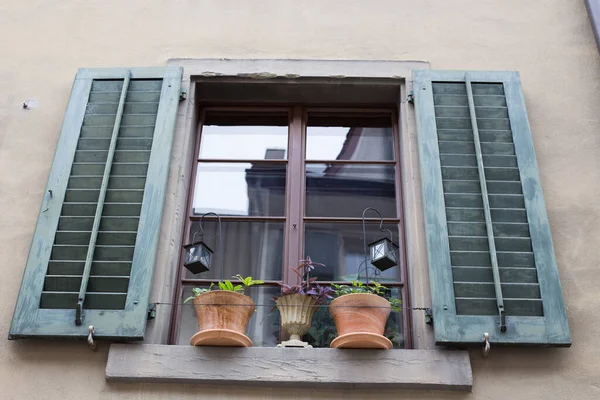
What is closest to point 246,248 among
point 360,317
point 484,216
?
point 360,317

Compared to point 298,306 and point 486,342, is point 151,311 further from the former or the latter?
point 486,342

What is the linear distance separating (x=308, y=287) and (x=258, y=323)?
34 centimetres

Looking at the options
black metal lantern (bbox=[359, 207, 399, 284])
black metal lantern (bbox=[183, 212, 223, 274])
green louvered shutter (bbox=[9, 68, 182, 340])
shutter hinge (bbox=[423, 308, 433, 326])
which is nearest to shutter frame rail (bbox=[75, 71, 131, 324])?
green louvered shutter (bbox=[9, 68, 182, 340])

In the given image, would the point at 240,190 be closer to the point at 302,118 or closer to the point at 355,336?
the point at 302,118

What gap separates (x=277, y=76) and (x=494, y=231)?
5.62 ft

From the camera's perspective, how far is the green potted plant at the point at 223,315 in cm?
403

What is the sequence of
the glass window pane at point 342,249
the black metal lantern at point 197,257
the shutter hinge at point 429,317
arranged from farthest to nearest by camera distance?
the glass window pane at point 342,249 < the black metal lantern at point 197,257 < the shutter hinge at point 429,317

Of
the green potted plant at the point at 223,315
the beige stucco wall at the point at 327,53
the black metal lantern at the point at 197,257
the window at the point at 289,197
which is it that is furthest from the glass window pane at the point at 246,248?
the beige stucco wall at the point at 327,53

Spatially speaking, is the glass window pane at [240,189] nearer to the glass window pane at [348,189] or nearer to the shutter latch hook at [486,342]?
the glass window pane at [348,189]

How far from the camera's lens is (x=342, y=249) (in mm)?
4770

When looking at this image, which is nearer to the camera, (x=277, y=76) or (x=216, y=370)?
(x=216, y=370)

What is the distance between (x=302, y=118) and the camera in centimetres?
535

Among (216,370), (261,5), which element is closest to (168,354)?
(216,370)

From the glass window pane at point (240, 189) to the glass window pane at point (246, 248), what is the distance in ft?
0.35
